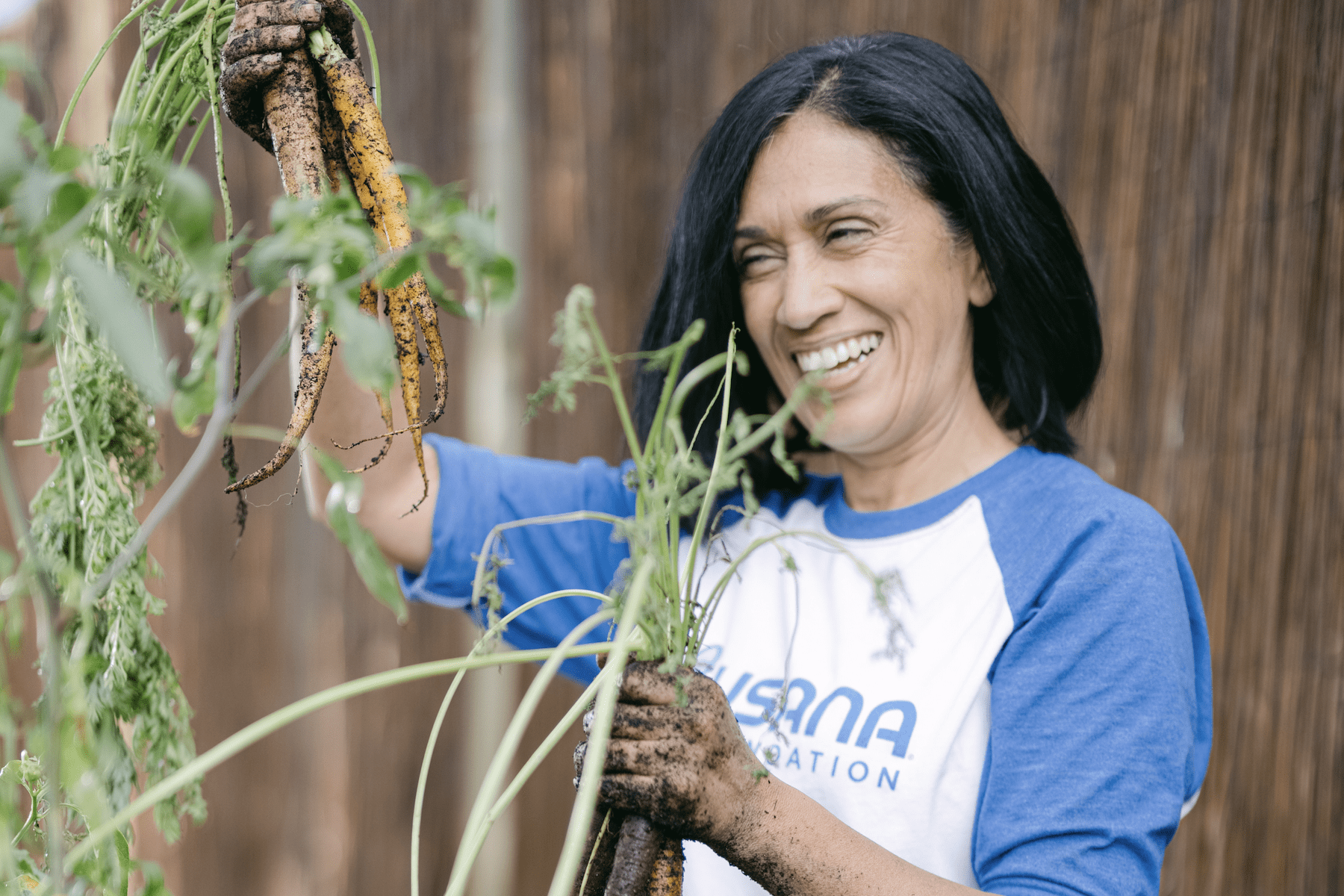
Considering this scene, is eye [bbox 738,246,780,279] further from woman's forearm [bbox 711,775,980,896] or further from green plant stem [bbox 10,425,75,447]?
green plant stem [bbox 10,425,75,447]

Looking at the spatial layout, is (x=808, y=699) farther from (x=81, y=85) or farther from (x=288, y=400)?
(x=288, y=400)

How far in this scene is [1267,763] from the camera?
47.5 inches

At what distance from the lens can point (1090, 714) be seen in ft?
2.63

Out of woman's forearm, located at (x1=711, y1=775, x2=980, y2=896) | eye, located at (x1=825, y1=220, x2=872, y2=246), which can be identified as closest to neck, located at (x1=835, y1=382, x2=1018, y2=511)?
eye, located at (x1=825, y1=220, x2=872, y2=246)

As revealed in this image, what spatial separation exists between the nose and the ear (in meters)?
0.20

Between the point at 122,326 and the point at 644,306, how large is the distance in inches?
70.8

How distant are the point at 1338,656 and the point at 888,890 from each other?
0.83 m

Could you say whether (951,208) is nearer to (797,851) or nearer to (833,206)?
(833,206)

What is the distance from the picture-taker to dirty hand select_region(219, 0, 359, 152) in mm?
718

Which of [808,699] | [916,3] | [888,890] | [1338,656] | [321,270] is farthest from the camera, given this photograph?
[916,3]

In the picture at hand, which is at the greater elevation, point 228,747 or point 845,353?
point 845,353

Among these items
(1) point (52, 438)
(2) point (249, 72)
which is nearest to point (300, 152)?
(2) point (249, 72)

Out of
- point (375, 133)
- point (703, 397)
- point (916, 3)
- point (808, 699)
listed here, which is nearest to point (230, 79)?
point (375, 133)

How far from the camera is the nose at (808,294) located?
3.28 ft
